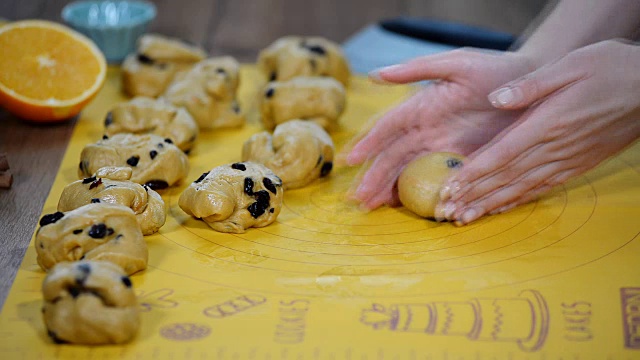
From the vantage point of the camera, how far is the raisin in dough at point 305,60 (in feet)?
7.55

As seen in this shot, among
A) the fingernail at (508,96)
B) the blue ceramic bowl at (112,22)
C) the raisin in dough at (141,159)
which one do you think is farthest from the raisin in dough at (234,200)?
the blue ceramic bowl at (112,22)

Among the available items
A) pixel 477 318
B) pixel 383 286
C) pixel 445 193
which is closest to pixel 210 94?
pixel 445 193

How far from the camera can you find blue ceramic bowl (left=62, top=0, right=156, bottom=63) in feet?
8.13

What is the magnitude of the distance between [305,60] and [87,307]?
1242 millimetres

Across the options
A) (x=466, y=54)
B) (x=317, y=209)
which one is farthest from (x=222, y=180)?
(x=466, y=54)

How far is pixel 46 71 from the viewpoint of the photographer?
6.83 feet

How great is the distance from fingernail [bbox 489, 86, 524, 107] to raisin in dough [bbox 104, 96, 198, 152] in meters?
0.79

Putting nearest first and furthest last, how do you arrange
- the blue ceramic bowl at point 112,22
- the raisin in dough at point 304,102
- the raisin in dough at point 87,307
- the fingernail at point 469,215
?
the raisin in dough at point 87,307 → the fingernail at point 469,215 → the raisin in dough at point 304,102 → the blue ceramic bowl at point 112,22

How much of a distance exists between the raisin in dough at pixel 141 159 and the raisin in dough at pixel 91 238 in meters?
0.31

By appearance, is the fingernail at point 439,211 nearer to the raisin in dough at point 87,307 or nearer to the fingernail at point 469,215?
the fingernail at point 469,215

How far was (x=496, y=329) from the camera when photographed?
1318mm

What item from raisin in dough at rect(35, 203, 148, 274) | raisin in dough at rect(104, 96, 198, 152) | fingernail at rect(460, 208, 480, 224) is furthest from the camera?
raisin in dough at rect(104, 96, 198, 152)

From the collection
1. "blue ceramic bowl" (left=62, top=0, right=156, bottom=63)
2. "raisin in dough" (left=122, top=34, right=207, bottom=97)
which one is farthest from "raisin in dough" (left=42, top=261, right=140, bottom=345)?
"blue ceramic bowl" (left=62, top=0, right=156, bottom=63)

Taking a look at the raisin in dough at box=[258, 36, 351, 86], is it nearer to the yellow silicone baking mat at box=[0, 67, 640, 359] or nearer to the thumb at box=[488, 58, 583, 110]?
the yellow silicone baking mat at box=[0, 67, 640, 359]
